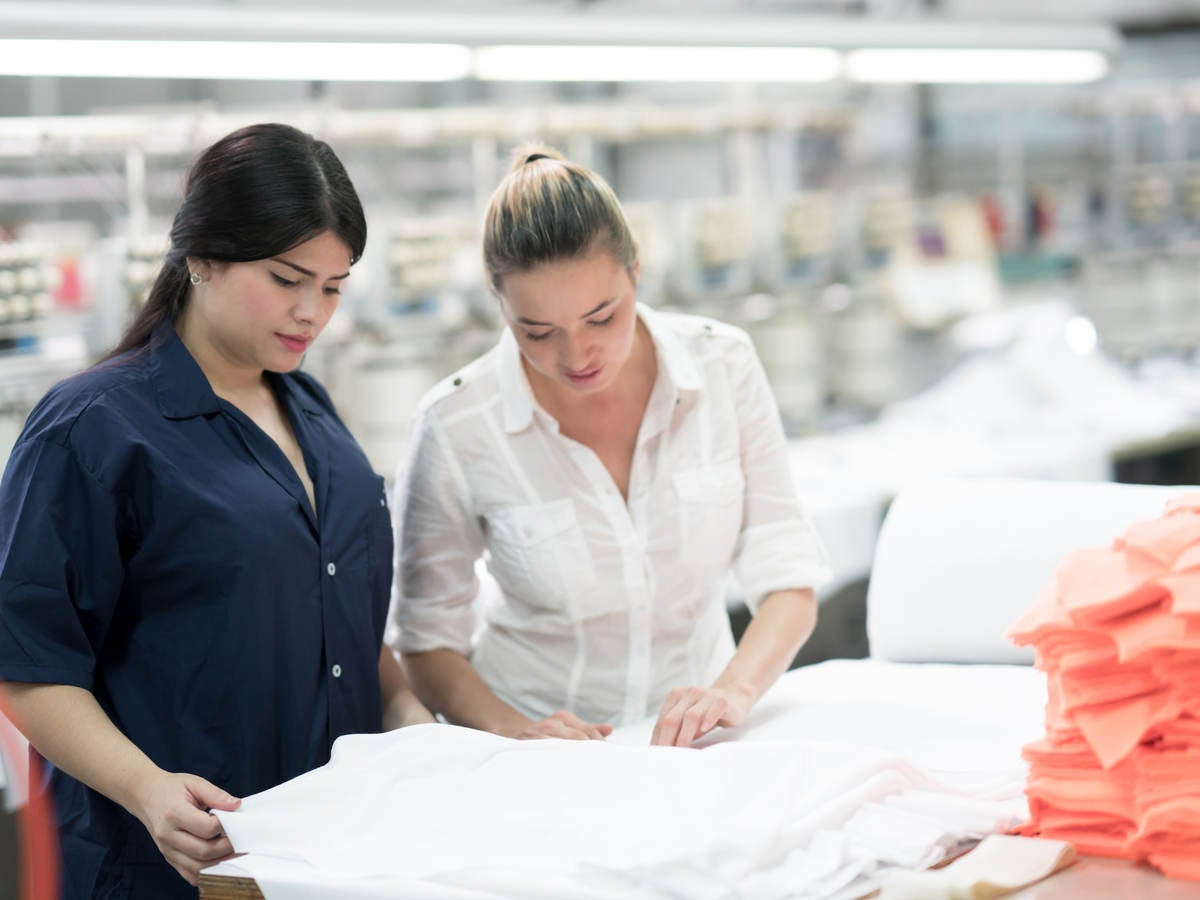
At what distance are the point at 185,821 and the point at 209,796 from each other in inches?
1.6

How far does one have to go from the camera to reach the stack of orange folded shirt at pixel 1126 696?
1.26m

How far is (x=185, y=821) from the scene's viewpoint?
1.40m

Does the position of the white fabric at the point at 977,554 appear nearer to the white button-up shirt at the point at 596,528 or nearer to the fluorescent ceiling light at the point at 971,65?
the white button-up shirt at the point at 596,528

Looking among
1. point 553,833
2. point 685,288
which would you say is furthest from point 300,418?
point 685,288

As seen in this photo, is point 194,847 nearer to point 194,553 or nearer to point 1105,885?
point 194,553

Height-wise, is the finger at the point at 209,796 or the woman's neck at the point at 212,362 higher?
the woman's neck at the point at 212,362

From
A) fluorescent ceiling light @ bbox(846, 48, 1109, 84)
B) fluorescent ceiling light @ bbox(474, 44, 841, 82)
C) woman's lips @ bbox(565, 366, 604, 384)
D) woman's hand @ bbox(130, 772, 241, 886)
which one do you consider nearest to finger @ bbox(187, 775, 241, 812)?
woman's hand @ bbox(130, 772, 241, 886)

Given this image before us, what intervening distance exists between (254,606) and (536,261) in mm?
535

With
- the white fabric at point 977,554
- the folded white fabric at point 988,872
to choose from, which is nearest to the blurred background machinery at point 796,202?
the white fabric at point 977,554

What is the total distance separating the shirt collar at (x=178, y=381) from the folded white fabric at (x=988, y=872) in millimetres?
905

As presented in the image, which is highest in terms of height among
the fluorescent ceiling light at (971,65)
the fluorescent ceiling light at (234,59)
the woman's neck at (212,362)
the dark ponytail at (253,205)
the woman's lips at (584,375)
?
the fluorescent ceiling light at (971,65)

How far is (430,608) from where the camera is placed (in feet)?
6.36

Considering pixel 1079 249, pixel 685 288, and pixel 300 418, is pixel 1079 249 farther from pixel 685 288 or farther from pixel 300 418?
pixel 300 418

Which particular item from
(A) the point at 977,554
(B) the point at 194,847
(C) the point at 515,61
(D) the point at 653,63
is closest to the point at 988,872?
(B) the point at 194,847
